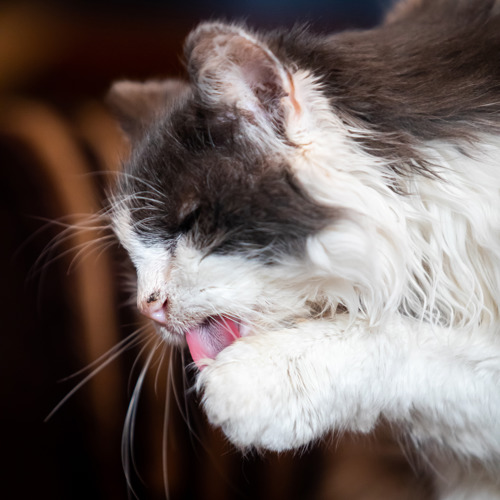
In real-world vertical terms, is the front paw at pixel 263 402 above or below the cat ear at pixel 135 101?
below

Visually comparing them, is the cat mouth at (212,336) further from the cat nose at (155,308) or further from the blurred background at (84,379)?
the blurred background at (84,379)

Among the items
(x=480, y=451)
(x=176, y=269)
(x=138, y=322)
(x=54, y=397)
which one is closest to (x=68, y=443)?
(x=54, y=397)

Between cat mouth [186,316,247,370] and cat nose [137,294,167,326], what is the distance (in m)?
0.05

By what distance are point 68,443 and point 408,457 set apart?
66cm

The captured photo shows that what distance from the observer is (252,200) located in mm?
734

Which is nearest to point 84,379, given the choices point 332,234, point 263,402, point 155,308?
point 155,308

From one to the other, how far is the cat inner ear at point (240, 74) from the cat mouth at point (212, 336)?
287 millimetres

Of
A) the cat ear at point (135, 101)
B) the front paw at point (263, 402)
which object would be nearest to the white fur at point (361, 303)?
the front paw at point (263, 402)

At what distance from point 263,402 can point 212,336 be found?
0.15m

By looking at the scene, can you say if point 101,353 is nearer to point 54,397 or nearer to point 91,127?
point 54,397

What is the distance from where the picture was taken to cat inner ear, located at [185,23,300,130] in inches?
26.5

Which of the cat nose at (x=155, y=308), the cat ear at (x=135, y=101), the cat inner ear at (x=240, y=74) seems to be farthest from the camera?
the cat ear at (x=135, y=101)

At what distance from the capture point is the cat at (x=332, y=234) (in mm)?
724

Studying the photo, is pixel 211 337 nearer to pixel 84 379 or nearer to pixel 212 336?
pixel 212 336
